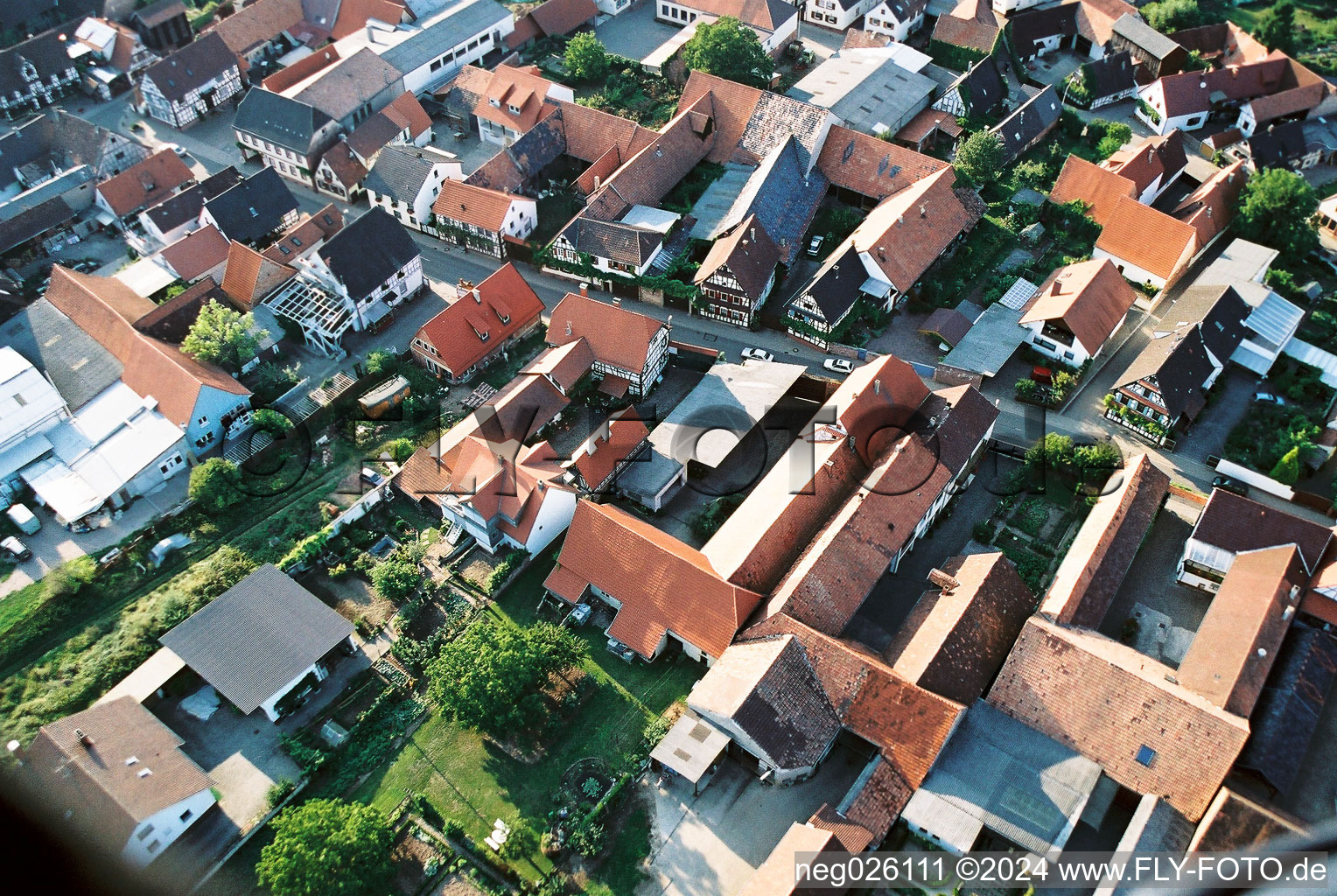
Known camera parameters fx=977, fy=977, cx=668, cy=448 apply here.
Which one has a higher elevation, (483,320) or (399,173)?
(399,173)

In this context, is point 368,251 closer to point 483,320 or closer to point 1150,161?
point 483,320

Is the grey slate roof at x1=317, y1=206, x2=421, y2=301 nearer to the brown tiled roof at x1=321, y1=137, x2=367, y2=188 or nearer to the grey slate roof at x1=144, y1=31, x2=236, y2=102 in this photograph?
the brown tiled roof at x1=321, y1=137, x2=367, y2=188

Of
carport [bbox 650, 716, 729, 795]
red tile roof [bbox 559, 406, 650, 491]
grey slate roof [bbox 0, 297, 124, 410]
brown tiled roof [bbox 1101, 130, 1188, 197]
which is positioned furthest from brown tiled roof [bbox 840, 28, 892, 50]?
carport [bbox 650, 716, 729, 795]

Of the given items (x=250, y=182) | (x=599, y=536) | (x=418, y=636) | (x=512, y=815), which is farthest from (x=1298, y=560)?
(x=250, y=182)

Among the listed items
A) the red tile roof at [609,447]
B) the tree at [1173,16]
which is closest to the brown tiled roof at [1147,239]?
the tree at [1173,16]

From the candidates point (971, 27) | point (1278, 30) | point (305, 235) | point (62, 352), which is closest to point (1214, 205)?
point (1278, 30)
